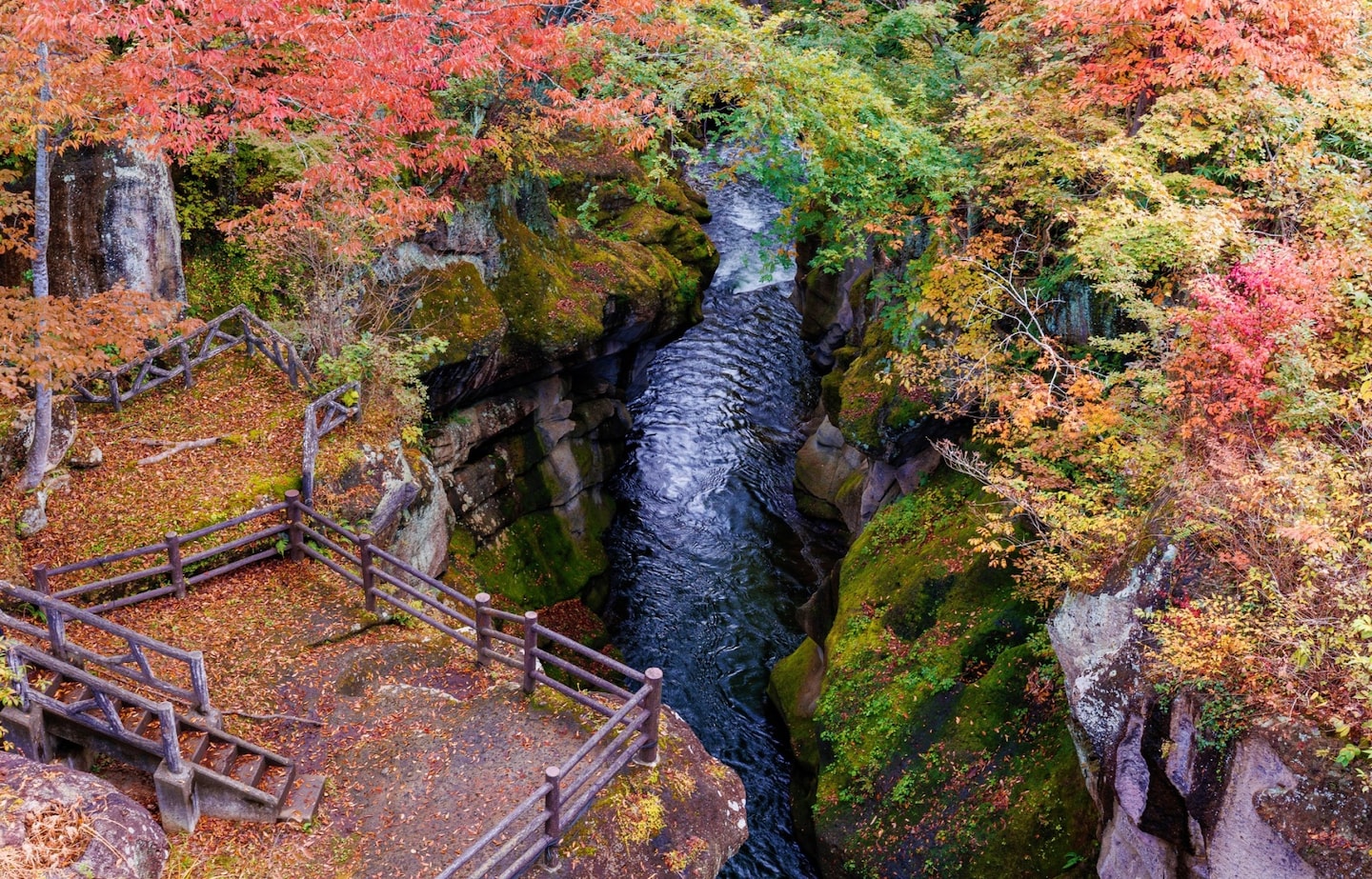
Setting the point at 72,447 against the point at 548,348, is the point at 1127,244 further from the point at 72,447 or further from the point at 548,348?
the point at 72,447

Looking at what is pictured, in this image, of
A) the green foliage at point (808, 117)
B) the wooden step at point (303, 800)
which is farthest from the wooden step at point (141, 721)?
the green foliage at point (808, 117)

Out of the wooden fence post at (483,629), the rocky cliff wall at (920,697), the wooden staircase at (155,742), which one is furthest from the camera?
the rocky cliff wall at (920,697)

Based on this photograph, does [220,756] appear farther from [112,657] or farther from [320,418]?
[320,418]

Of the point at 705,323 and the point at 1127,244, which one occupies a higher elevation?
the point at 1127,244

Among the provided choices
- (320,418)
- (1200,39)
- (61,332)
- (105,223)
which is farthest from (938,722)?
(105,223)

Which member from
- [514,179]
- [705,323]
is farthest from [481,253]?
[705,323]

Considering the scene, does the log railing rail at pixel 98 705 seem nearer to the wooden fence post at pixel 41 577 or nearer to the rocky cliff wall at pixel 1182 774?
the wooden fence post at pixel 41 577
